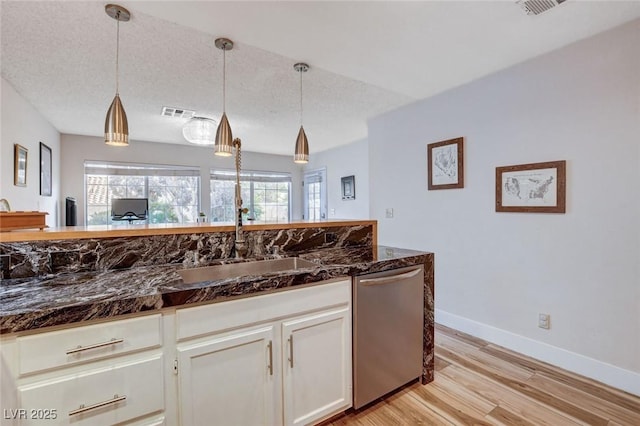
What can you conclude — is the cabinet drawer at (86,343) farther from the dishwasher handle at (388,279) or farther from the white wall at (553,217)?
the white wall at (553,217)

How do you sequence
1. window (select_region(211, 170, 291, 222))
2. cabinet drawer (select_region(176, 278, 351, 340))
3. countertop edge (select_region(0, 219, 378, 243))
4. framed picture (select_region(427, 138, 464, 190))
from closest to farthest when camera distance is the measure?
cabinet drawer (select_region(176, 278, 351, 340)) < countertop edge (select_region(0, 219, 378, 243)) < framed picture (select_region(427, 138, 464, 190)) < window (select_region(211, 170, 291, 222))

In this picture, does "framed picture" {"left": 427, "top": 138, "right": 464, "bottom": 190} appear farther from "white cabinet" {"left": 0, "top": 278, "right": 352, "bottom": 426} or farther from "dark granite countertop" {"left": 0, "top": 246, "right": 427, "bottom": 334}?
"white cabinet" {"left": 0, "top": 278, "right": 352, "bottom": 426}

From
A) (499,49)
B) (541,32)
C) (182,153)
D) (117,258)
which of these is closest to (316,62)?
(499,49)

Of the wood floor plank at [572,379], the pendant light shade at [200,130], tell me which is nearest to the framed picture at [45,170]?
the pendant light shade at [200,130]

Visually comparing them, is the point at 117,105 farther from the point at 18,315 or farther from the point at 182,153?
the point at 182,153

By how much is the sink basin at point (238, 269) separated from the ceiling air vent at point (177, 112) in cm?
258

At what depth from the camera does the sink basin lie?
162 centimetres

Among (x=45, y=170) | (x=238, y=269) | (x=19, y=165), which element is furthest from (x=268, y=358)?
(x=45, y=170)

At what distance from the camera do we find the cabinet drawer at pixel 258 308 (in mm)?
1202

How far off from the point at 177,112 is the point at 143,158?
2.09 m

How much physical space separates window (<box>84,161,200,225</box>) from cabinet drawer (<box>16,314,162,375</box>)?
4.84 meters

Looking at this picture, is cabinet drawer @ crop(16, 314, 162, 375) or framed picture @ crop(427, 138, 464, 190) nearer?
cabinet drawer @ crop(16, 314, 162, 375)

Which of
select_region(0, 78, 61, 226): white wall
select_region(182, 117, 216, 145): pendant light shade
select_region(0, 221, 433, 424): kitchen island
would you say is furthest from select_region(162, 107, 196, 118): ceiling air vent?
select_region(0, 221, 433, 424): kitchen island

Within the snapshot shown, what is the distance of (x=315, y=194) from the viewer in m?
6.59
